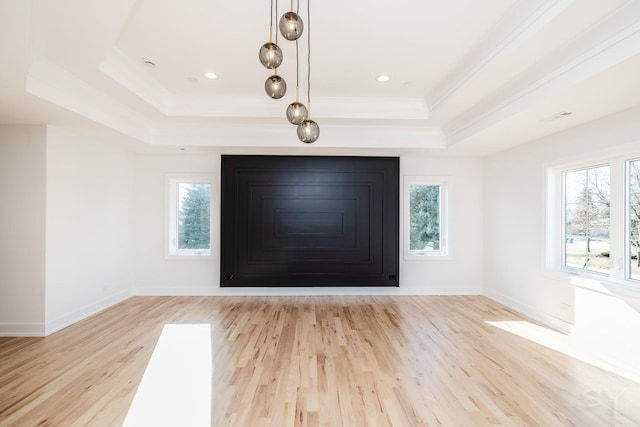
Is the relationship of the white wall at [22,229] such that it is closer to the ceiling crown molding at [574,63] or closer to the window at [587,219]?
the ceiling crown molding at [574,63]

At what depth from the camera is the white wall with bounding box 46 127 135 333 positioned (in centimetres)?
380

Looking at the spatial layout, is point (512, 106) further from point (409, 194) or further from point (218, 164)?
point (218, 164)

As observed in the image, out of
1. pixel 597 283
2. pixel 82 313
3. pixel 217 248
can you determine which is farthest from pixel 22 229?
pixel 597 283

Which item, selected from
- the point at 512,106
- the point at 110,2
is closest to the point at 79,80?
the point at 110,2

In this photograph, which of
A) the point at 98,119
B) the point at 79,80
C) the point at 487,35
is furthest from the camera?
the point at 98,119

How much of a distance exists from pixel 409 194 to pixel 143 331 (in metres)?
4.74

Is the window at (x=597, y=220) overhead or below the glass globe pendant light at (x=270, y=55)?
below

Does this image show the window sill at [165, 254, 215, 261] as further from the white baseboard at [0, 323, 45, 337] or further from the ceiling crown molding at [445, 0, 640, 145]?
the ceiling crown molding at [445, 0, 640, 145]

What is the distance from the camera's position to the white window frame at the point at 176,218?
5.51 metres

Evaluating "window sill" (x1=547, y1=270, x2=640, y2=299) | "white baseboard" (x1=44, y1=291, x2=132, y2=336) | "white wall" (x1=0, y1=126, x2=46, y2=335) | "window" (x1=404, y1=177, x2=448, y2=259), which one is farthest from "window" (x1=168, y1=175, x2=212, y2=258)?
"window sill" (x1=547, y1=270, x2=640, y2=299)

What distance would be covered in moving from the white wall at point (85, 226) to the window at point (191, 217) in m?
0.76

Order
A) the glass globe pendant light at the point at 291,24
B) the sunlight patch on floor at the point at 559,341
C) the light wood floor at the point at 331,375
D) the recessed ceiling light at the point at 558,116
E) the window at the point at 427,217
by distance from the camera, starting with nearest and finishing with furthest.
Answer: the glass globe pendant light at the point at 291,24 → the light wood floor at the point at 331,375 → the sunlight patch on floor at the point at 559,341 → the recessed ceiling light at the point at 558,116 → the window at the point at 427,217

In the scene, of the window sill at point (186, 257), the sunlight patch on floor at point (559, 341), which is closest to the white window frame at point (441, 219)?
the sunlight patch on floor at point (559, 341)

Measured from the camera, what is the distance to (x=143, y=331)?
3.78 metres
